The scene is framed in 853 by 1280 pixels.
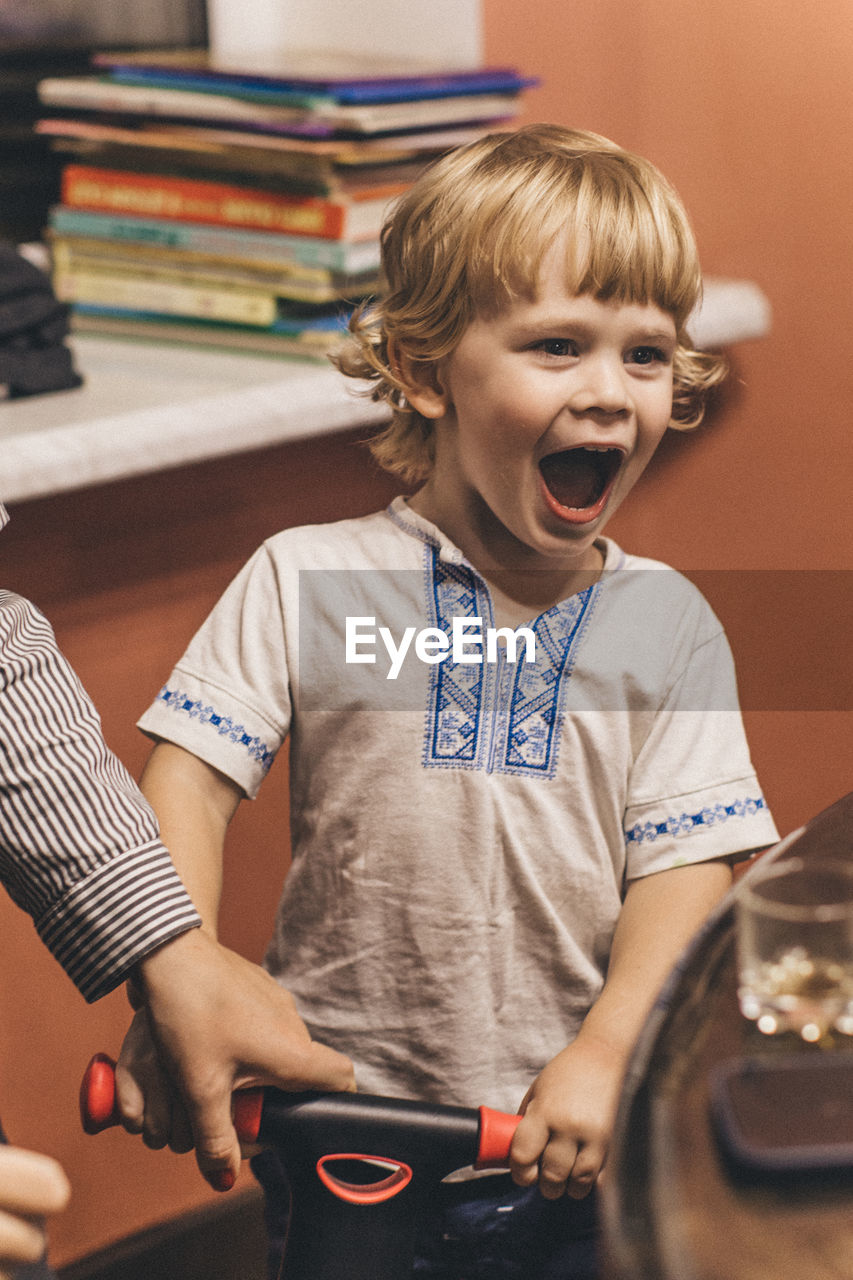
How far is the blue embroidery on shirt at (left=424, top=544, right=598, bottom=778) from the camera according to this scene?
2.77ft

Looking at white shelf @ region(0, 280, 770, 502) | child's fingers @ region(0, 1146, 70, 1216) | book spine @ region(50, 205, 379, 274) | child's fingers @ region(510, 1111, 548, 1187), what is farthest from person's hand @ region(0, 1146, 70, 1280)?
book spine @ region(50, 205, 379, 274)

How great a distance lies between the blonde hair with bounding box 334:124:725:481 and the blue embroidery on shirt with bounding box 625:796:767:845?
30cm

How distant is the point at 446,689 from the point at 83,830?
249 millimetres

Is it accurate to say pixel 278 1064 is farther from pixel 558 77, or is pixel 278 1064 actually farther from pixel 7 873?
pixel 558 77

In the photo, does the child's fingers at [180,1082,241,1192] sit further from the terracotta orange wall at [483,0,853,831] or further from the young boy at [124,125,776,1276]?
the terracotta orange wall at [483,0,853,831]

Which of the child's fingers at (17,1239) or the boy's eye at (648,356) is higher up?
the boy's eye at (648,356)

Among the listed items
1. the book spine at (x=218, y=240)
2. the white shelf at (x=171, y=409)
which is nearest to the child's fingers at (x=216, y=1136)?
the white shelf at (x=171, y=409)

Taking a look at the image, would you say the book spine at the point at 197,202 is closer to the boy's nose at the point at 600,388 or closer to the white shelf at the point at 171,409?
the white shelf at the point at 171,409

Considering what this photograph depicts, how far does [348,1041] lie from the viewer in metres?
0.87

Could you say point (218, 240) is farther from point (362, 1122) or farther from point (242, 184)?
point (362, 1122)

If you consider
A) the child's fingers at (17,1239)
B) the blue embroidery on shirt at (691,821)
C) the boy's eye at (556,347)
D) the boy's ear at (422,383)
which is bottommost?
the blue embroidery on shirt at (691,821)

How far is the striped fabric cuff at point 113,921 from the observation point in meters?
0.69

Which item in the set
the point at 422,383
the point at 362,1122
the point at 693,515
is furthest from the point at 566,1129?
the point at 693,515

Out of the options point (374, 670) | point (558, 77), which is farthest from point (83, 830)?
point (558, 77)
